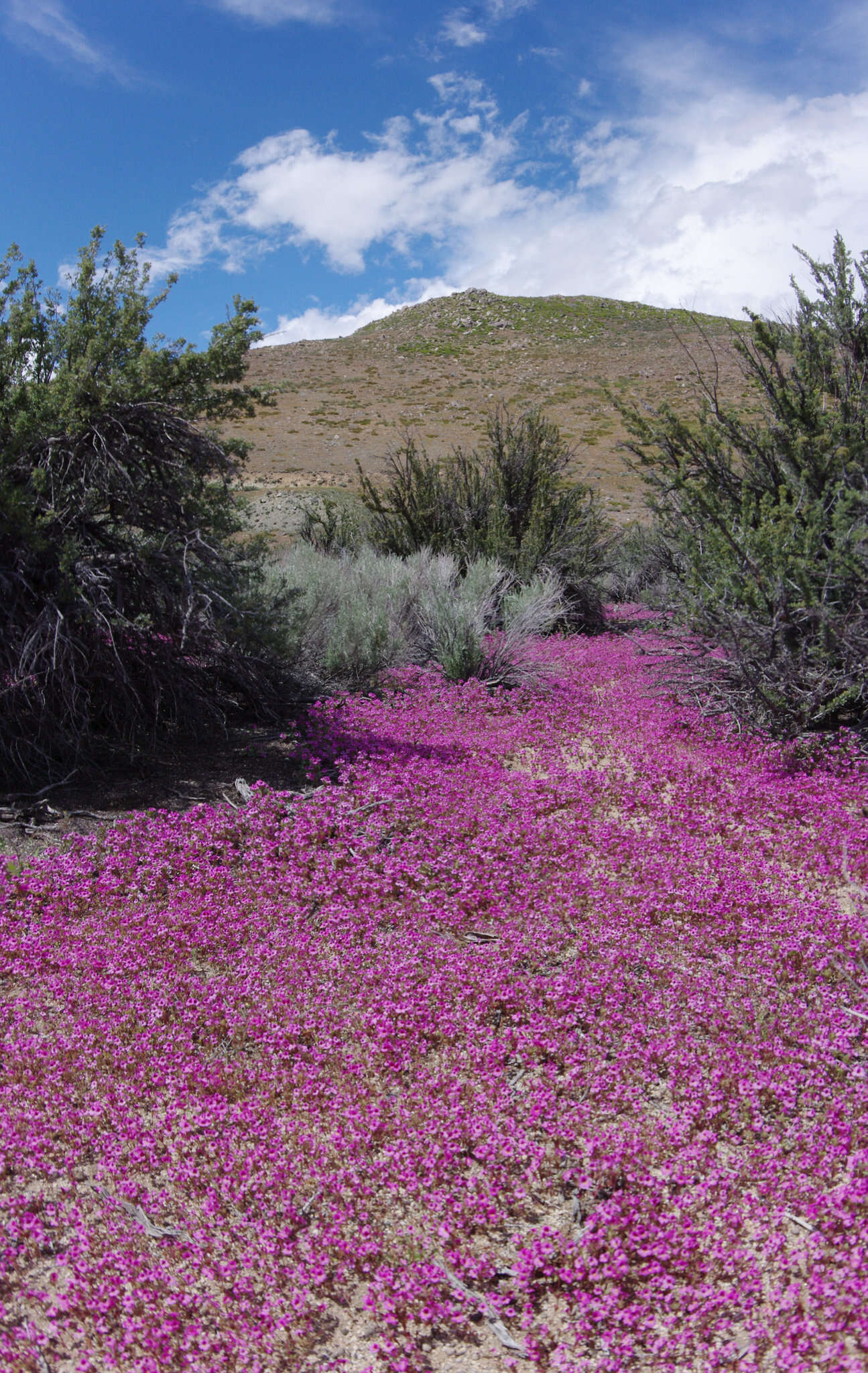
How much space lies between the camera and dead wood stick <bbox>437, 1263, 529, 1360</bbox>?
7.41 feet

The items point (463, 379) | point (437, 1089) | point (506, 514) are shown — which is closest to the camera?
point (437, 1089)

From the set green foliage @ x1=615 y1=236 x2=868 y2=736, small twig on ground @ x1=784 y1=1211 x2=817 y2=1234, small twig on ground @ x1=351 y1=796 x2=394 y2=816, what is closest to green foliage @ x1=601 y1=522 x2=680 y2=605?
green foliage @ x1=615 y1=236 x2=868 y2=736

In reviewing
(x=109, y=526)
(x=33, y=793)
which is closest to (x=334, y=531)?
(x=109, y=526)

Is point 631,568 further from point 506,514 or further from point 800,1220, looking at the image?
point 800,1220

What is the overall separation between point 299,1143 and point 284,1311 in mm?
602

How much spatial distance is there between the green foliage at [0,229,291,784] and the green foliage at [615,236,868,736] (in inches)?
157

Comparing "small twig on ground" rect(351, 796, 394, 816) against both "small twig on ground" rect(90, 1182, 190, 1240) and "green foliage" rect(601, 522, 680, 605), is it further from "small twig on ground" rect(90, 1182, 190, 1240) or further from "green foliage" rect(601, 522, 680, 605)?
"green foliage" rect(601, 522, 680, 605)

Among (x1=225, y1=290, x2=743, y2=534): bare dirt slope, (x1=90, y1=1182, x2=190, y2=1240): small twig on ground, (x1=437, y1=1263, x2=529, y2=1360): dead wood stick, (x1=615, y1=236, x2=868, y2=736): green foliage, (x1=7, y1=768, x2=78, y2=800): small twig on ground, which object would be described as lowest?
(x1=437, y1=1263, x2=529, y2=1360): dead wood stick

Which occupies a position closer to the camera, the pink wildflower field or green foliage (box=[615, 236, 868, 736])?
the pink wildflower field

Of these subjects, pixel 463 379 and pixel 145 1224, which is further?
pixel 463 379

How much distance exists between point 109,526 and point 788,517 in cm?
556

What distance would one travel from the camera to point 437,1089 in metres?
3.19

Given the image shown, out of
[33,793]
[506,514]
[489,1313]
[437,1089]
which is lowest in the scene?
[489,1313]

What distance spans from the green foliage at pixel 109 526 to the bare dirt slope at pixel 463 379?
500 inches
